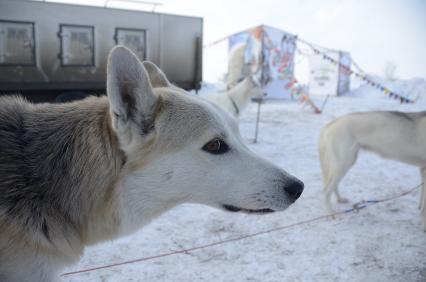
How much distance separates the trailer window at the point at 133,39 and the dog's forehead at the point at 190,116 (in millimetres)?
7029

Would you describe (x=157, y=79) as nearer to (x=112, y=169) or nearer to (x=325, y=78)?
(x=112, y=169)

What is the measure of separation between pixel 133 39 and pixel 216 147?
A: 7412mm

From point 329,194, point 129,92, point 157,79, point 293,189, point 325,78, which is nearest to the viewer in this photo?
point 129,92

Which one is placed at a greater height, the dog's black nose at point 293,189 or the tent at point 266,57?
the tent at point 266,57

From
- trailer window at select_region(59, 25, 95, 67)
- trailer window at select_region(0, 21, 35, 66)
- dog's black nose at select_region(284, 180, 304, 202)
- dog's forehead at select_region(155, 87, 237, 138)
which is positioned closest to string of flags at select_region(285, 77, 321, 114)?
trailer window at select_region(59, 25, 95, 67)

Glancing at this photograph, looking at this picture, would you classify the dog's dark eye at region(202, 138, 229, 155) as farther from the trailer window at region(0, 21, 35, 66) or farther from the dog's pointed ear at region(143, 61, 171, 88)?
the trailer window at region(0, 21, 35, 66)

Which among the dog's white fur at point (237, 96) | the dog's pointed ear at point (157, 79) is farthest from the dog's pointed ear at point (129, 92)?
the dog's white fur at point (237, 96)

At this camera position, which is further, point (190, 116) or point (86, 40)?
point (86, 40)

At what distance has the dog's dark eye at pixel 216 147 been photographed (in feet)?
5.87

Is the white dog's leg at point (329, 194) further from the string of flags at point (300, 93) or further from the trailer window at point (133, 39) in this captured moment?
the string of flags at point (300, 93)

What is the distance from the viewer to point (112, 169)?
1.66 m

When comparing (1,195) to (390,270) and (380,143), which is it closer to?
(390,270)

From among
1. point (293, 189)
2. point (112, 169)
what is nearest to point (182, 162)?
point (112, 169)

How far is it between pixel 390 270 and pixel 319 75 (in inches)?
796
